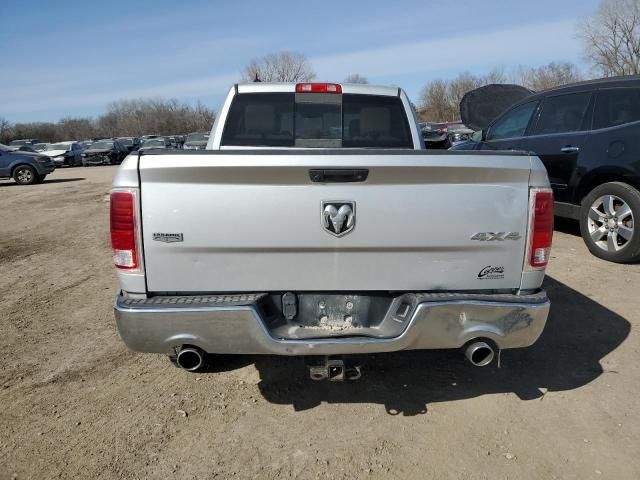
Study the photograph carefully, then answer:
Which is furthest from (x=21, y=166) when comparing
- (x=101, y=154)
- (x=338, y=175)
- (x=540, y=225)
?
(x=540, y=225)

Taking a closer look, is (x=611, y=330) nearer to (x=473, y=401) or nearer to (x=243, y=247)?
(x=473, y=401)

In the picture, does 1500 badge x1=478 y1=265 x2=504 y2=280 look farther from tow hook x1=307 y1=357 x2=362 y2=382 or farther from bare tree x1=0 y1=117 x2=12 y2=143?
bare tree x1=0 y1=117 x2=12 y2=143

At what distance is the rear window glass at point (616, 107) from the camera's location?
5676mm

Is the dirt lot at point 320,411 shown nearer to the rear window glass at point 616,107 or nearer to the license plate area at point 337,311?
the license plate area at point 337,311

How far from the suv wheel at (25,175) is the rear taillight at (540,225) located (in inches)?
808

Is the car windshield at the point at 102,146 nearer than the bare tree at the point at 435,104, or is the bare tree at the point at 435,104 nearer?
the car windshield at the point at 102,146

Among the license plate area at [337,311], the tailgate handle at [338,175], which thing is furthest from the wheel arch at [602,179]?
the tailgate handle at [338,175]

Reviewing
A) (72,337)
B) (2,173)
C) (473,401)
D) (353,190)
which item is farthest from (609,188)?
(2,173)

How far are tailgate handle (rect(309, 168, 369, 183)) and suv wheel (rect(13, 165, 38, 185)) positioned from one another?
19.9 m

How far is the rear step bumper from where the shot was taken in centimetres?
255

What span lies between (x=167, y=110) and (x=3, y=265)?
283 ft

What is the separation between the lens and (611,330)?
4176 millimetres

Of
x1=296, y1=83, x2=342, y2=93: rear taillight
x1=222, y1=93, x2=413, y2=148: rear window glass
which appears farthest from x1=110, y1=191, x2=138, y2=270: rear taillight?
x1=296, y1=83, x2=342, y2=93: rear taillight

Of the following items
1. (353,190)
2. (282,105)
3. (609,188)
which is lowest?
(609,188)
